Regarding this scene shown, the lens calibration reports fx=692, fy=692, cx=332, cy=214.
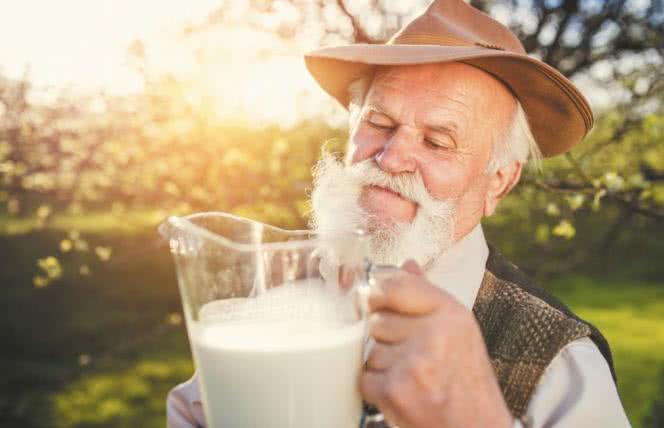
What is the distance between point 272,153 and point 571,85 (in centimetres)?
233

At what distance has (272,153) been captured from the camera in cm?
430

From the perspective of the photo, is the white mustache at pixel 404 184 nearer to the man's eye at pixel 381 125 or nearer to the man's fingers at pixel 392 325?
the man's eye at pixel 381 125

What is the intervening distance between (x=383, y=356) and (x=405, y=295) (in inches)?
5.9

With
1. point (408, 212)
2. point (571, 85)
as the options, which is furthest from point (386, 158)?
point (571, 85)

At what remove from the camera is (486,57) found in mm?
2191

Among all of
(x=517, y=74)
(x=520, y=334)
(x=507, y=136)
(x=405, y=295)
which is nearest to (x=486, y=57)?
(x=517, y=74)

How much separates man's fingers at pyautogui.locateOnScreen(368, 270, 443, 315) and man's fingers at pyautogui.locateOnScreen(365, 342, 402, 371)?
0.08m

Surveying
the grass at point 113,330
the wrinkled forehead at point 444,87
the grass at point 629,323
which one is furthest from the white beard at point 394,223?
the grass at point 629,323

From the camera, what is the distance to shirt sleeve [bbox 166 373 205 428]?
2115 mm

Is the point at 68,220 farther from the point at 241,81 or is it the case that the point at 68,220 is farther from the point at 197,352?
the point at 197,352

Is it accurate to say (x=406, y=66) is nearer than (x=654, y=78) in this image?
Yes

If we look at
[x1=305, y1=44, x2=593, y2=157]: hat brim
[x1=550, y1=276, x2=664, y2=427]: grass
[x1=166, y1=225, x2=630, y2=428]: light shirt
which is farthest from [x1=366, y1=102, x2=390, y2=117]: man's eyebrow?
[x1=550, y1=276, x2=664, y2=427]: grass

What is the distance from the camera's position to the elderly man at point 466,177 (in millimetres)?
1847

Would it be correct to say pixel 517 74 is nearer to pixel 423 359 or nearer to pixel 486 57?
pixel 486 57
